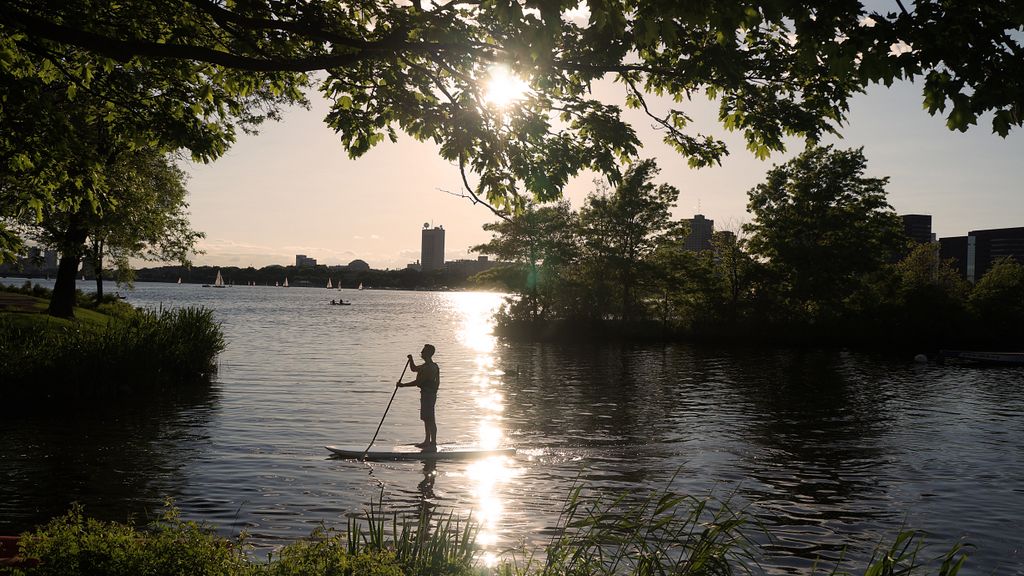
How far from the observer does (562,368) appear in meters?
43.4

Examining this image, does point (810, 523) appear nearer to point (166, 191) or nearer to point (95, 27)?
point (95, 27)

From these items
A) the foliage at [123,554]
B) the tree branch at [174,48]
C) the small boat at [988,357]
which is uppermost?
the tree branch at [174,48]

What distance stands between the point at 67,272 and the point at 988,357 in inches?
2260

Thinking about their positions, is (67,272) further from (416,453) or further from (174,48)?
(174,48)

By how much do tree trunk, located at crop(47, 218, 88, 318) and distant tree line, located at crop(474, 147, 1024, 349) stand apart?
117ft

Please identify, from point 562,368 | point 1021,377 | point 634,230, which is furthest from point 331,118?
point 634,230

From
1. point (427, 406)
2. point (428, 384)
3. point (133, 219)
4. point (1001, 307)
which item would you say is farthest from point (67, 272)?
point (1001, 307)

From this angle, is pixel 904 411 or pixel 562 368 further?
pixel 562 368

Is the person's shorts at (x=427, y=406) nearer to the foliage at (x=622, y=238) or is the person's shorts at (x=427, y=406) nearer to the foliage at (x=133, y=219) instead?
the foliage at (x=133, y=219)

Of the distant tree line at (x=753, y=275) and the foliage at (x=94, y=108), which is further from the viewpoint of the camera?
the distant tree line at (x=753, y=275)

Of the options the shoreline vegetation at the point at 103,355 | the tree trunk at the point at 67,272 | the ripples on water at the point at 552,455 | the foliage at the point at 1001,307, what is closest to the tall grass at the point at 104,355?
the shoreline vegetation at the point at 103,355

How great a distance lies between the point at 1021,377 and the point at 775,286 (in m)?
26.7

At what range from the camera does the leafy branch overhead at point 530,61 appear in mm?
5844

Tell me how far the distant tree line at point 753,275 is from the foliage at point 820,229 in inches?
3.6
